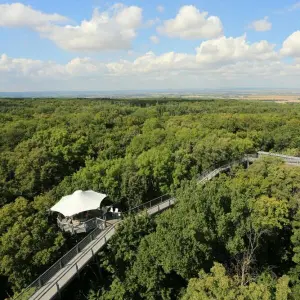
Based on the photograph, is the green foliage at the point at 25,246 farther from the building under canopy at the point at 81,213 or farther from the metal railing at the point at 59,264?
the building under canopy at the point at 81,213

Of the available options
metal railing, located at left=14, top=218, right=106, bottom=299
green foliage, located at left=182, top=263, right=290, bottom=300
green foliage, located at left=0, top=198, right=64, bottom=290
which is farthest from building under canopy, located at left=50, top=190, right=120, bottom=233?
green foliage, located at left=182, top=263, right=290, bottom=300

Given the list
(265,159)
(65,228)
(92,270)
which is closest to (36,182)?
(65,228)

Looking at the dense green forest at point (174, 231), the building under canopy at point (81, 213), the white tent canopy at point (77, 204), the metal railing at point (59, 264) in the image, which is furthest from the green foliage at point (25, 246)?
the white tent canopy at point (77, 204)

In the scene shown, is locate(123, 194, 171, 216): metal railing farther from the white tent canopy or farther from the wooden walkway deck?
the white tent canopy

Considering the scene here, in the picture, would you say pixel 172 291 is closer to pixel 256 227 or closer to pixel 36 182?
pixel 256 227

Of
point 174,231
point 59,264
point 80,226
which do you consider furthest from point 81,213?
point 174,231

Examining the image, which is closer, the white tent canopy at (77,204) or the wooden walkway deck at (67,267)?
the wooden walkway deck at (67,267)

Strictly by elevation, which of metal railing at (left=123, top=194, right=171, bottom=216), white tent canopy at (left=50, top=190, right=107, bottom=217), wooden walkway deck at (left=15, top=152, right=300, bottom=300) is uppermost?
white tent canopy at (left=50, top=190, right=107, bottom=217)
